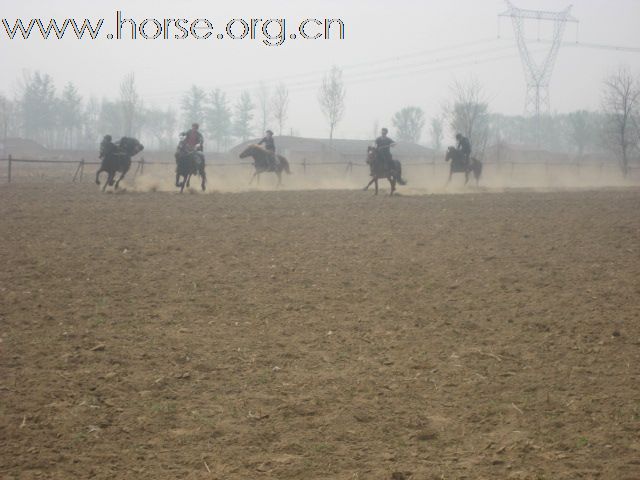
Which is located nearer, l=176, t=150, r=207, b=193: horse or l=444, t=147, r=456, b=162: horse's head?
l=176, t=150, r=207, b=193: horse

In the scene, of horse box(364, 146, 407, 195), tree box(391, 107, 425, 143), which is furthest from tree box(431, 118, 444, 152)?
horse box(364, 146, 407, 195)

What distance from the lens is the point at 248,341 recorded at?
6719 millimetres

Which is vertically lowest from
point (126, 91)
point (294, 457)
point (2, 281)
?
point (294, 457)

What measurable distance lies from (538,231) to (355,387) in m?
9.94

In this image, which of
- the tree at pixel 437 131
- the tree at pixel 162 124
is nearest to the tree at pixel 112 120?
the tree at pixel 162 124

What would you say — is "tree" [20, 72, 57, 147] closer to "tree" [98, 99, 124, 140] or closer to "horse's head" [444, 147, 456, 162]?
"tree" [98, 99, 124, 140]

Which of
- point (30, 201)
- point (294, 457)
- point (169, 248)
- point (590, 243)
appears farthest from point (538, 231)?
point (30, 201)

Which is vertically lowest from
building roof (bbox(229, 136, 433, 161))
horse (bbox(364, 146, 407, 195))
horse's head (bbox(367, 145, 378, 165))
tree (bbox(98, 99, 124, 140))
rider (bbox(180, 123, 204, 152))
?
horse (bbox(364, 146, 407, 195))

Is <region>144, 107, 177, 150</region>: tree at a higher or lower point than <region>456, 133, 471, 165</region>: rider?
higher

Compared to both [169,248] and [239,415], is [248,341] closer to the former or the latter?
[239,415]

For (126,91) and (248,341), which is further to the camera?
(126,91)

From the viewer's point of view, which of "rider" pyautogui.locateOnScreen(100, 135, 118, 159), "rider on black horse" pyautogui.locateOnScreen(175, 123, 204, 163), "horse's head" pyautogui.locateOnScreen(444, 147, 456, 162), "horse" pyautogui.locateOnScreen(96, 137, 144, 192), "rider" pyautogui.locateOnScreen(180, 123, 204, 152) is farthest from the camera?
"horse's head" pyautogui.locateOnScreen(444, 147, 456, 162)

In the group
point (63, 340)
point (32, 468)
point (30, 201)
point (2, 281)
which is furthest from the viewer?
point (30, 201)

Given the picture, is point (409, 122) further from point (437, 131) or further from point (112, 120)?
point (112, 120)
